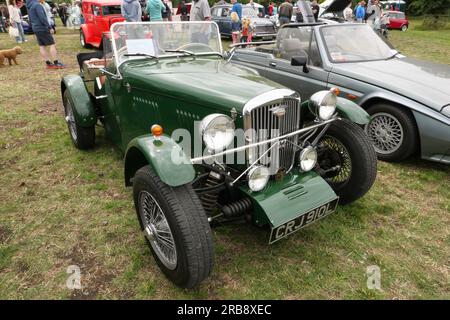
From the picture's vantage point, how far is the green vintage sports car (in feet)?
6.99

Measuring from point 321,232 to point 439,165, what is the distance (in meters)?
2.23

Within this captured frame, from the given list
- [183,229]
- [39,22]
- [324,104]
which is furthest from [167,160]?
[39,22]

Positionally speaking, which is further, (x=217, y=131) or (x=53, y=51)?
(x=53, y=51)

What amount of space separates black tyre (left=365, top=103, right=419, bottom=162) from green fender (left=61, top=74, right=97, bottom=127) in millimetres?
3354

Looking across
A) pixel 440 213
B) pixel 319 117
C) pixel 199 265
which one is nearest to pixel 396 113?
pixel 440 213

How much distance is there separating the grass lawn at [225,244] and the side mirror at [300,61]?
67.2 inches

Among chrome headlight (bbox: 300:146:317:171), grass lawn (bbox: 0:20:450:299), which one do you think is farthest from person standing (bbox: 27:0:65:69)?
chrome headlight (bbox: 300:146:317:171)

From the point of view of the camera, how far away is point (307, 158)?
270 cm

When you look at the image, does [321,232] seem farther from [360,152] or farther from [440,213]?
[440,213]

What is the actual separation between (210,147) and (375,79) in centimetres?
296

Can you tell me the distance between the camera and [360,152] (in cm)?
296

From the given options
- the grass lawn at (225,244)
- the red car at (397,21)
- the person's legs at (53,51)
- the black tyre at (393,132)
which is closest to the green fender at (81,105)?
the grass lawn at (225,244)

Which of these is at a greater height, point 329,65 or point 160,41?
point 160,41

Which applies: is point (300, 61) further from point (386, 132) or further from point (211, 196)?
point (211, 196)
